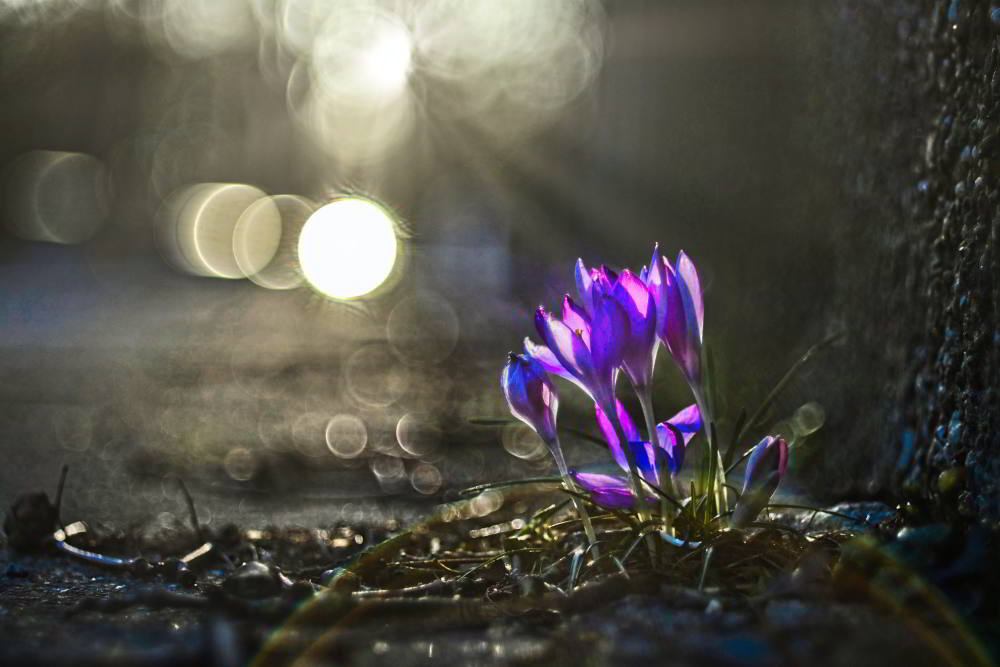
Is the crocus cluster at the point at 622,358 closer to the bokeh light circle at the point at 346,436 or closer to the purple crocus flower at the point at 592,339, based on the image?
the purple crocus flower at the point at 592,339

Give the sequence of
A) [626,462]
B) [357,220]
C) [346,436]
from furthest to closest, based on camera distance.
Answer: [357,220] → [346,436] → [626,462]

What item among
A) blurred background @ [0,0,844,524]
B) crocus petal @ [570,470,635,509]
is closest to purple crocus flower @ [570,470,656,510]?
crocus petal @ [570,470,635,509]

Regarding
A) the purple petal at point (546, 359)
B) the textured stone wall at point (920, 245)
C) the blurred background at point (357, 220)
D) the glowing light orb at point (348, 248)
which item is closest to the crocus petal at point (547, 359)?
the purple petal at point (546, 359)

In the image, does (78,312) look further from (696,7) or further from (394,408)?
(696,7)

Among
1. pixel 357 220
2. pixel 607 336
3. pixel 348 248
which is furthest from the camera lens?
pixel 348 248

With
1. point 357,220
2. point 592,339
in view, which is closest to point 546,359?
point 592,339

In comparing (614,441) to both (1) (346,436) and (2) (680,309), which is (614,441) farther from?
(1) (346,436)
